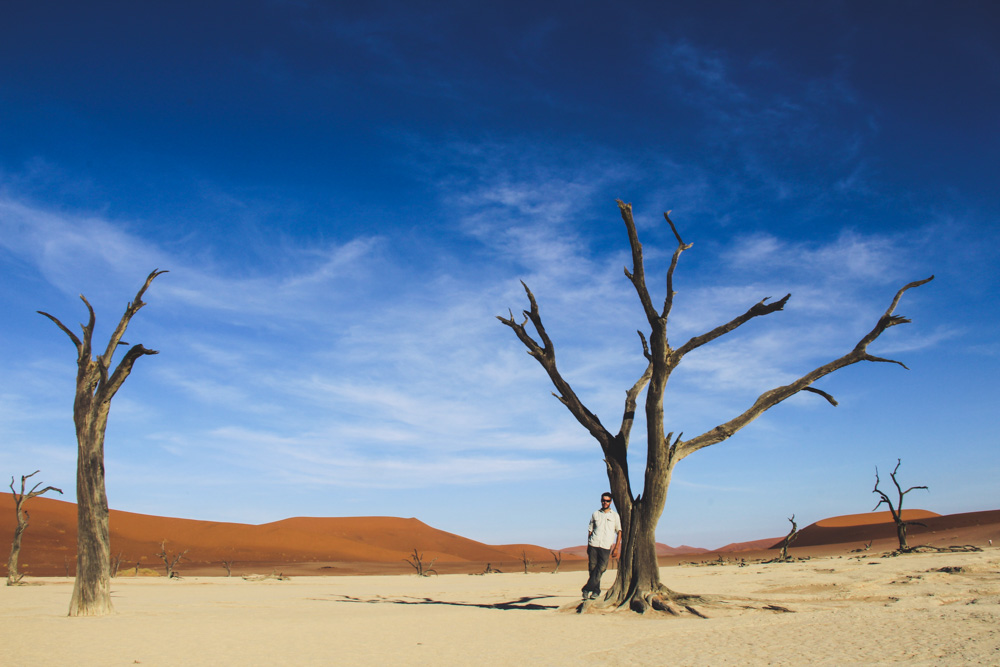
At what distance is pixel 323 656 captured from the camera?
626 centimetres

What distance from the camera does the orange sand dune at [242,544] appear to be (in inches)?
1745

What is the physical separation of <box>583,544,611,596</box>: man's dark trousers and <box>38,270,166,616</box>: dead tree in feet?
25.1

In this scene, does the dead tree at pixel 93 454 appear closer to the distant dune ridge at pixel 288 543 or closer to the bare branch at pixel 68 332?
the bare branch at pixel 68 332

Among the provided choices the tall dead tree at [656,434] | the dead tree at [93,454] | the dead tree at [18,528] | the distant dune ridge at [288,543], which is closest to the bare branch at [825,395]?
the tall dead tree at [656,434]

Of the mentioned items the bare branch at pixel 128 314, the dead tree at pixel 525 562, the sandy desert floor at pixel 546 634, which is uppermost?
the bare branch at pixel 128 314

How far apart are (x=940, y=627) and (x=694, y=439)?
4579mm

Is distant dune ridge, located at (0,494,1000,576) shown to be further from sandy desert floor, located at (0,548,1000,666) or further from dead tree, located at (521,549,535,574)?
sandy desert floor, located at (0,548,1000,666)

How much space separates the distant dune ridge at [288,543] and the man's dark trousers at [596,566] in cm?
2884

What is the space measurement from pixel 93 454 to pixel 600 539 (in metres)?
8.48

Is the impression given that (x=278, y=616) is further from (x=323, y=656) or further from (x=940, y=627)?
(x=940, y=627)

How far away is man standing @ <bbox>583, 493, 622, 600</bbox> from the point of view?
1002 cm

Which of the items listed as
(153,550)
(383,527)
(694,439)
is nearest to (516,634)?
(694,439)

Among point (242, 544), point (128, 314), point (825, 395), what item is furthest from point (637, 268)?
point (242, 544)

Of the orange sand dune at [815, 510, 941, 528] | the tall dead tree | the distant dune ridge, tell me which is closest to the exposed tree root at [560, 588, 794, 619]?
the tall dead tree
